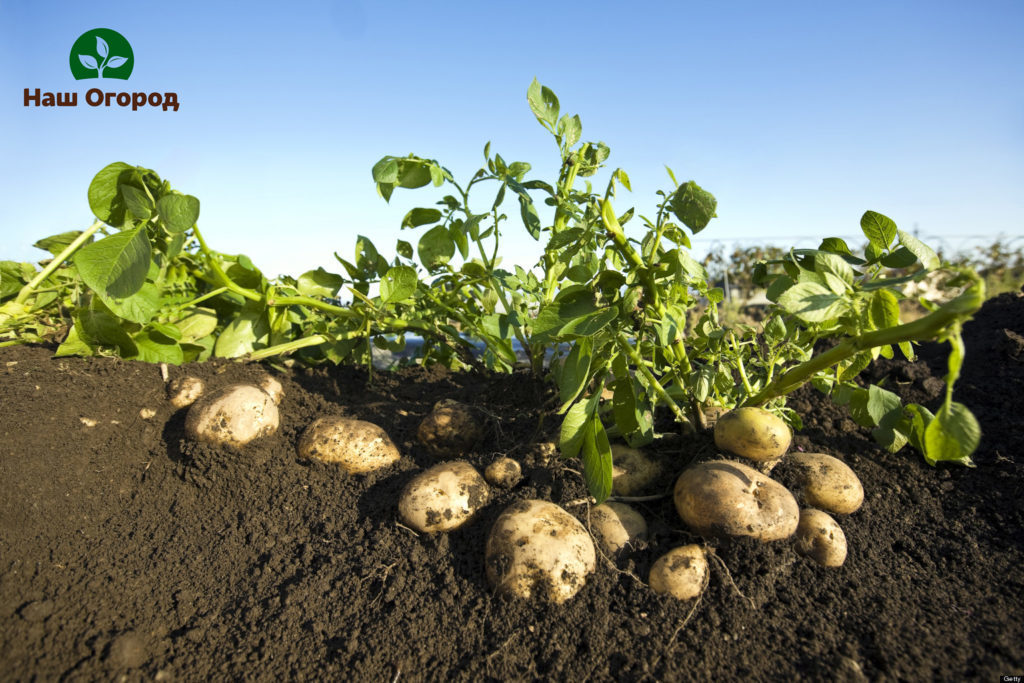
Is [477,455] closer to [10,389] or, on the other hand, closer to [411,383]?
[411,383]

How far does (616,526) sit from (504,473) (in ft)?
1.33

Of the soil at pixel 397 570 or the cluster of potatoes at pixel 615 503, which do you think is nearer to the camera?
the soil at pixel 397 570

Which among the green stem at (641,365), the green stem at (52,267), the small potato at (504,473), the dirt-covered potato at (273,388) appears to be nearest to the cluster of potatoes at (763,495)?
the green stem at (641,365)

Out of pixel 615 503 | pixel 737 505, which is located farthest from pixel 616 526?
pixel 737 505

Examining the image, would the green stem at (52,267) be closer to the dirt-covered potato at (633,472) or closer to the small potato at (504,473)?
the small potato at (504,473)

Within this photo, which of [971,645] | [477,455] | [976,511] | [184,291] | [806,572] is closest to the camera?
[971,645]

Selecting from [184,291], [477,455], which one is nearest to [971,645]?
[477,455]

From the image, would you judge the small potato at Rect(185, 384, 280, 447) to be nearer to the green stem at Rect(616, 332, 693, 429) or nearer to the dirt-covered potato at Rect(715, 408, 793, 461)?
the green stem at Rect(616, 332, 693, 429)

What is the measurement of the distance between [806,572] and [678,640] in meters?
0.46

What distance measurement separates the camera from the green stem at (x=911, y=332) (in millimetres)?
1094

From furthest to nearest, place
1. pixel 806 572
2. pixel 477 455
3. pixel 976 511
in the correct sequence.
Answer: pixel 477 455 → pixel 976 511 → pixel 806 572

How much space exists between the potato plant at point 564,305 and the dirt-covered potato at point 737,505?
234 millimetres

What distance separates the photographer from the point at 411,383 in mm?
2900

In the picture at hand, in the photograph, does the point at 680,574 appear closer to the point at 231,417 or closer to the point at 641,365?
the point at 641,365
